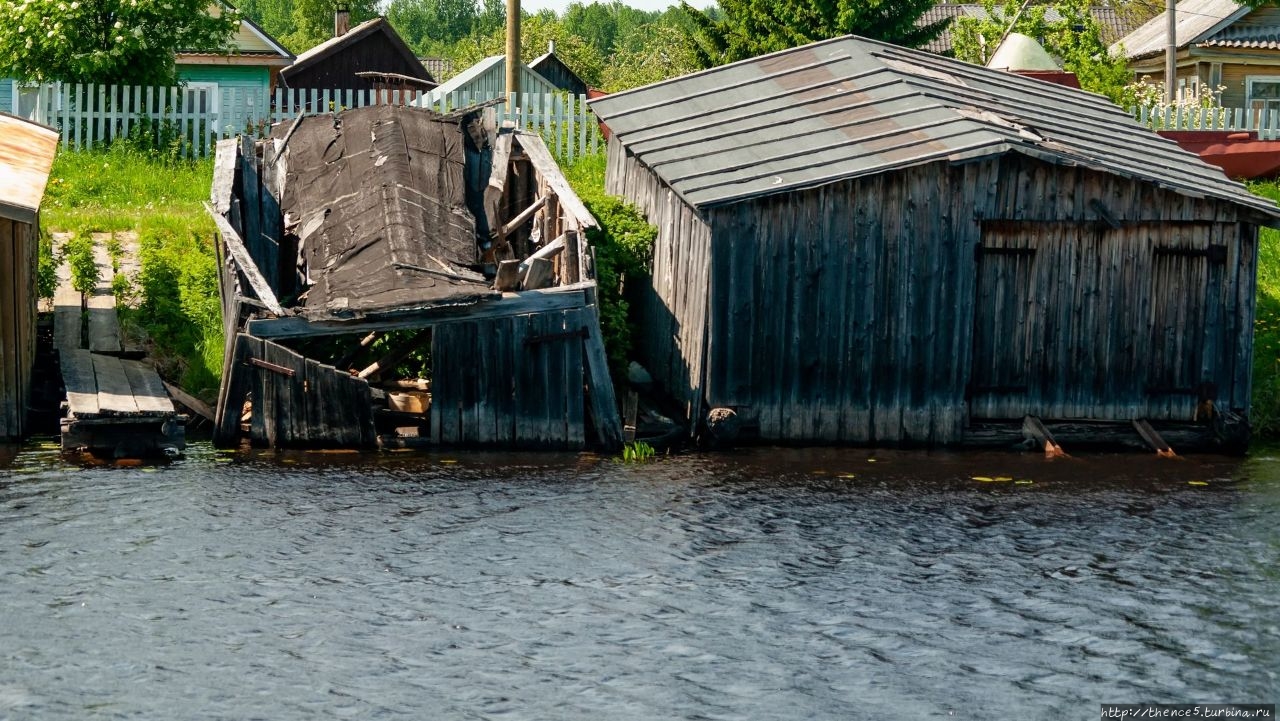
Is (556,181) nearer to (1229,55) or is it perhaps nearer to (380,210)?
(380,210)

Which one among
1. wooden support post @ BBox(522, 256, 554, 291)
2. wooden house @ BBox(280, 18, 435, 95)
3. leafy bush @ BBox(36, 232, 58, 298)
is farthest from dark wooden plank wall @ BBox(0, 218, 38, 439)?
wooden house @ BBox(280, 18, 435, 95)

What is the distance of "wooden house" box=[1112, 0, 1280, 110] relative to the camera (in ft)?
138

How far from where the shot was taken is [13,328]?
15227 millimetres

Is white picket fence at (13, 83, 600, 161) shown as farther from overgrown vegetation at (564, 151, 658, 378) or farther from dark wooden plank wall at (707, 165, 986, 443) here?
dark wooden plank wall at (707, 165, 986, 443)

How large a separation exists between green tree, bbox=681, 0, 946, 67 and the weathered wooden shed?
47.3 feet

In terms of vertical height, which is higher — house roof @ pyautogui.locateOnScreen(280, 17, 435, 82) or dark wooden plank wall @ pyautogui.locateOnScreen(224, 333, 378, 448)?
house roof @ pyautogui.locateOnScreen(280, 17, 435, 82)

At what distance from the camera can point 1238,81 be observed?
43344mm

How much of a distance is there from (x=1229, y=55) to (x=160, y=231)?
31.7m

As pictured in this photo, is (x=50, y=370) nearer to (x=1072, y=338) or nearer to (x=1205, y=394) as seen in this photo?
(x=1072, y=338)

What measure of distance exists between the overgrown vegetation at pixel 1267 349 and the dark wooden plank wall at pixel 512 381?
7394mm

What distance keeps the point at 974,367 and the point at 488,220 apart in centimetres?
592

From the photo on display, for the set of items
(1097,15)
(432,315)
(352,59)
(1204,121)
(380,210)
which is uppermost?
(1097,15)

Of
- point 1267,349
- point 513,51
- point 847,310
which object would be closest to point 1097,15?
point 513,51

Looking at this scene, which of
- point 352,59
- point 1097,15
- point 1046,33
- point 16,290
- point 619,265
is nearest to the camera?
point 16,290
